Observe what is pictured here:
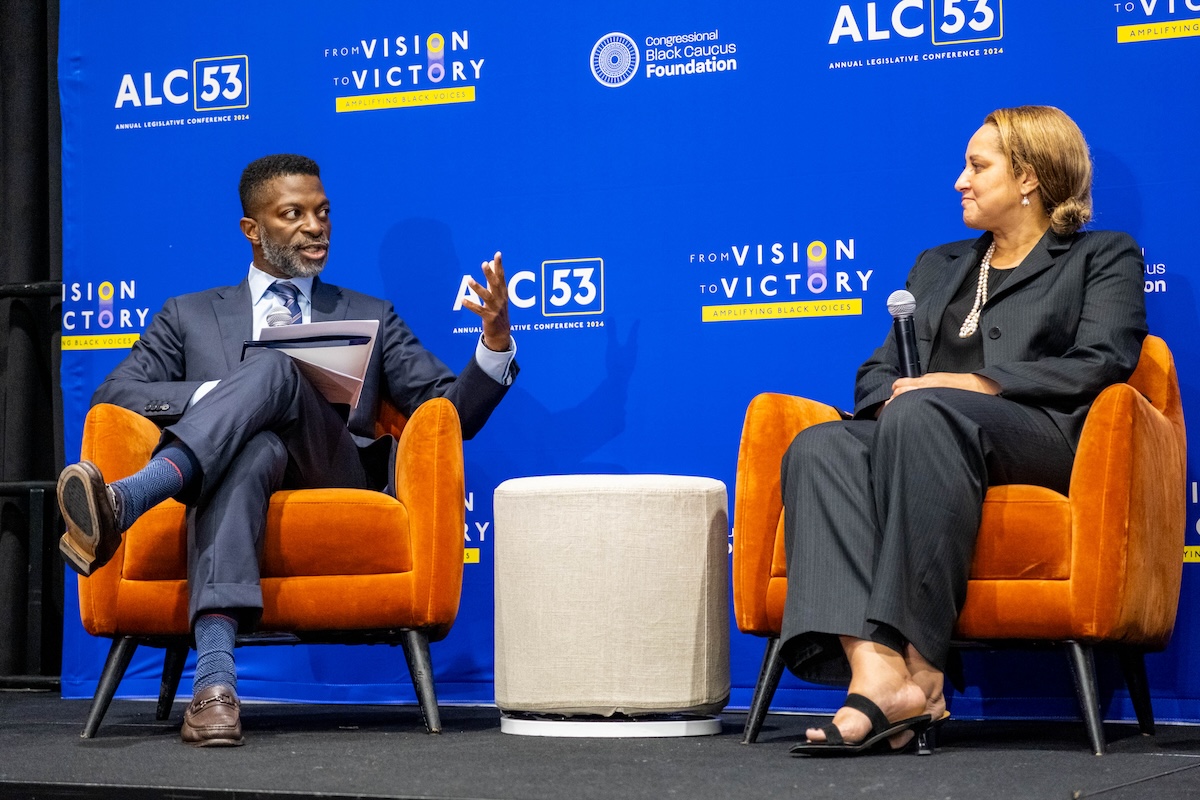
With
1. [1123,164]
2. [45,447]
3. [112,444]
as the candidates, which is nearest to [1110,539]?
[1123,164]

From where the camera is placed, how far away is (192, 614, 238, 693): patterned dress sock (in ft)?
8.35

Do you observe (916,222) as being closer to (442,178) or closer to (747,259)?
(747,259)

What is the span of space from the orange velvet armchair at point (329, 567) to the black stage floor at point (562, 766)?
0.67ft

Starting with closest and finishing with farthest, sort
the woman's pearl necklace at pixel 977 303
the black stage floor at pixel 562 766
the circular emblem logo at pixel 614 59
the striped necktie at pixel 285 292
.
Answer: the black stage floor at pixel 562 766, the woman's pearl necklace at pixel 977 303, the striped necktie at pixel 285 292, the circular emblem logo at pixel 614 59

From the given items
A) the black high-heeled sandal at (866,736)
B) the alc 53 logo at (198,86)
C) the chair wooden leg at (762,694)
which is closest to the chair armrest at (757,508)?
the chair wooden leg at (762,694)

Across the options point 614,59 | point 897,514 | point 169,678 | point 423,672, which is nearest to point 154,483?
point 423,672

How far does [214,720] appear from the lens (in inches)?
99.1

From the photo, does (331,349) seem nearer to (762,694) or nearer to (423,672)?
(423,672)

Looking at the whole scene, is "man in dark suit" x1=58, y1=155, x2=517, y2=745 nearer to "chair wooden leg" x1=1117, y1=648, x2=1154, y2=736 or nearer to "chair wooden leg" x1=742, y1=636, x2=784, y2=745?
"chair wooden leg" x1=742, y1=636, x2=784, y2=745

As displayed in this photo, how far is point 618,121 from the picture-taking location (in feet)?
12.0

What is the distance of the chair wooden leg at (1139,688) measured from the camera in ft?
9.20

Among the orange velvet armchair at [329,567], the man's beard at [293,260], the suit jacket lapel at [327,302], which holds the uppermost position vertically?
the man's beard at [293,260]

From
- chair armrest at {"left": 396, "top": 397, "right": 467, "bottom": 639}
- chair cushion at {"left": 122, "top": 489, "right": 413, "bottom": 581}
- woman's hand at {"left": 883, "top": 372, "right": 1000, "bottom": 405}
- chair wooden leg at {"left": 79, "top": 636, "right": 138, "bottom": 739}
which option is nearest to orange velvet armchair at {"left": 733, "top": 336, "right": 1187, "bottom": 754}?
woman's hand at {"left": 883, "top": 372, "right": 1000, "bottom": 405}

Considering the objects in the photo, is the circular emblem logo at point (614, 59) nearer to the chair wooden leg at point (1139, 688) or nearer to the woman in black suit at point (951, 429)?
the woman in black suit at point (951, 429)
